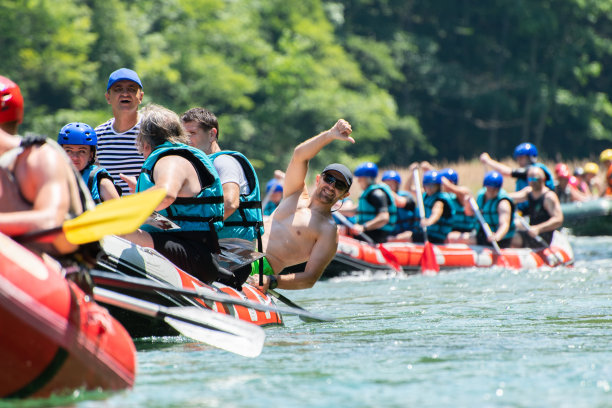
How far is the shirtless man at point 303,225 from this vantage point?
289 inches

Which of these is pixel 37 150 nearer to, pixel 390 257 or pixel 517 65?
pixel 390 257

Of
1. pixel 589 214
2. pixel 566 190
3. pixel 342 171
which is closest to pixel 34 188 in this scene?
pixel 342 171

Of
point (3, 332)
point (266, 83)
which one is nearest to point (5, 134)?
point (3, 332)

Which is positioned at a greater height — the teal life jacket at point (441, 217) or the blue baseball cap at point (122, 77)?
the blue baseball cap at point (122, 77)

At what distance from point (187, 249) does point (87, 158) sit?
818mm

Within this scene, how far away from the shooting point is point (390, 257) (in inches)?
520

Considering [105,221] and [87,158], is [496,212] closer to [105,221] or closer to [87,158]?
[87,158]

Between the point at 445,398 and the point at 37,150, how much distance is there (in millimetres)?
1896

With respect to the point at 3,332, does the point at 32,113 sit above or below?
above

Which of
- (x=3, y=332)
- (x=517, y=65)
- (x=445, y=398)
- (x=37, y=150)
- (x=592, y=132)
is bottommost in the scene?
(x=445, y=398)

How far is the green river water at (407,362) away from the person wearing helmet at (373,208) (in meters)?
4.65

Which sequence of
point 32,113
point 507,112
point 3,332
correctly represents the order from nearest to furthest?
point 3,332, point 32,113, point 507,112

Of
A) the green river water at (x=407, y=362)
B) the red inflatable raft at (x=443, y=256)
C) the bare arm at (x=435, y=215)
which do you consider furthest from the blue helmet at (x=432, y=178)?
the green river water at (x=407, y=362)

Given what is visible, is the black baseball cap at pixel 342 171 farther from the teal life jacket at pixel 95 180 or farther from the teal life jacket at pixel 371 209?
the teal life jacket at pixel 371 209
